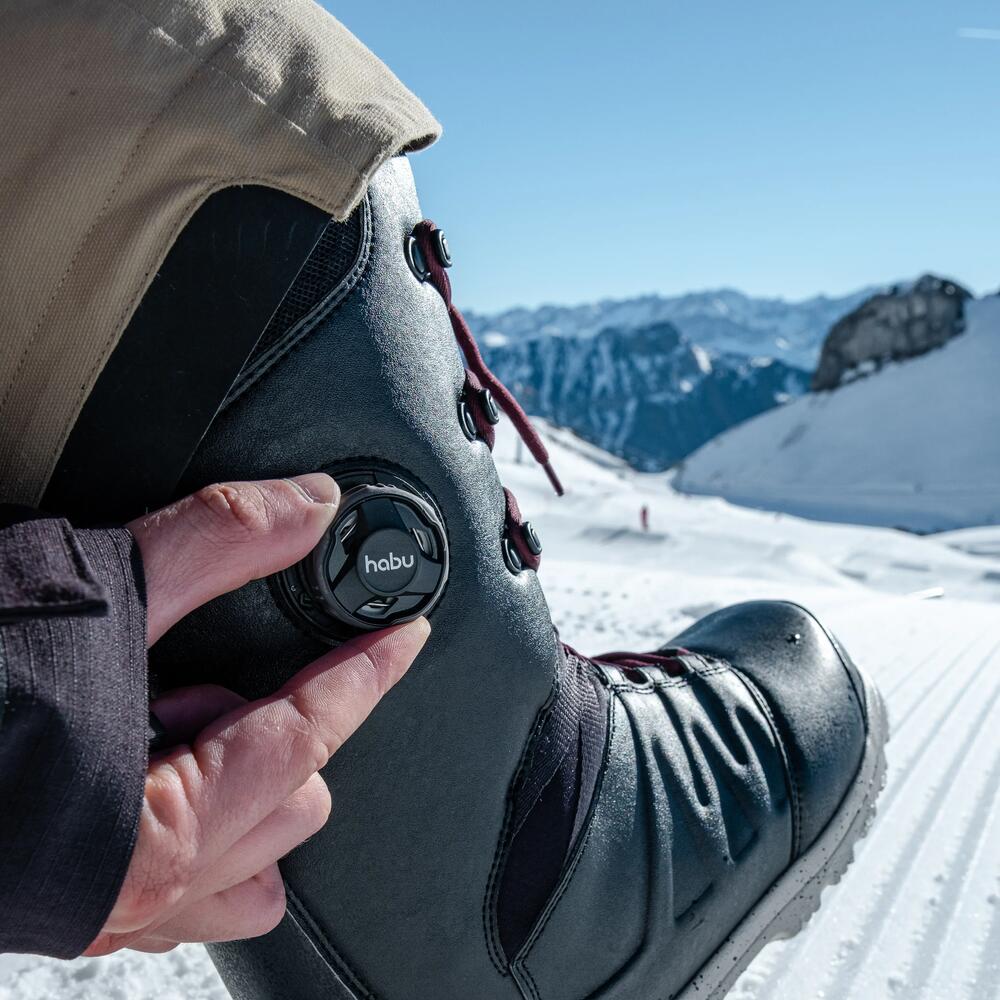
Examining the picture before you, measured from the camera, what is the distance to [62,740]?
18.2 inches

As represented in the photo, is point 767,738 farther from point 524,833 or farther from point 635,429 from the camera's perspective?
point 635,429

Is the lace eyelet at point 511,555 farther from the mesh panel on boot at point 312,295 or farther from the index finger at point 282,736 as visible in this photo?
the mesh panel on boot at point 312,295

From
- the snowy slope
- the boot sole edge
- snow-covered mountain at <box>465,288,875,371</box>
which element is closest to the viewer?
the boot sole edge

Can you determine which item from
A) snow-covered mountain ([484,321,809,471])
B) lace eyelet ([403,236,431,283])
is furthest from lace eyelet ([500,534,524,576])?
snow-covered mountain ([484,321,809,471])

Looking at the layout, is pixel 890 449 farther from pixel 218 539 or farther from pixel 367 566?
pixel 218 539

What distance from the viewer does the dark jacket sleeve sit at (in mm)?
448

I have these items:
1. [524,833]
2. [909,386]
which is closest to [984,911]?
[524,833]

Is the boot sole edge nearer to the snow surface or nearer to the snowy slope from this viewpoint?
the snow surface

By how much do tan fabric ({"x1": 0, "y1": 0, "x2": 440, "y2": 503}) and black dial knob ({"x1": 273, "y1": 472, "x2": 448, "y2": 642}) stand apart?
189mm

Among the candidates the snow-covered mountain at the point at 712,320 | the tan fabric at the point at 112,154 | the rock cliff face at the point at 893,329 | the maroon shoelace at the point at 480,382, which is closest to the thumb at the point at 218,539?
the tan fabric at the point at 112,154

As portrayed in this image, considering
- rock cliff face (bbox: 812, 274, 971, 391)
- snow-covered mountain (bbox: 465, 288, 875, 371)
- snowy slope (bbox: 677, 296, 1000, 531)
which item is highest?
snow-covered mountain (bbox: 465, 288, 875, 371)

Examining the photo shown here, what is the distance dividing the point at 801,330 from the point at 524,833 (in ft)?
538

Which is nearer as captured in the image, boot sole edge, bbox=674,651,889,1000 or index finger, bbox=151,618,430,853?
index finger, bbox=151,618,430,853

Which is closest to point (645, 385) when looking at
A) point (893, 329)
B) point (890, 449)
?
point (893, 329)
